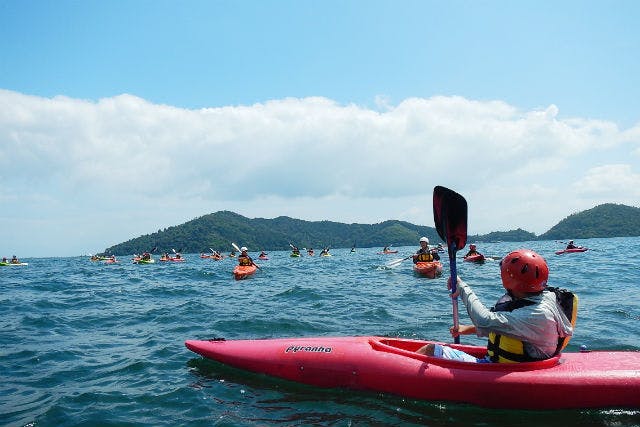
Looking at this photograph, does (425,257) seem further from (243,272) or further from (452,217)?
(452,217)

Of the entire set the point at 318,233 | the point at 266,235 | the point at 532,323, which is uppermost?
the point at 318,233

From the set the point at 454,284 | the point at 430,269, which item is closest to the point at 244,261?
the point at 430,269

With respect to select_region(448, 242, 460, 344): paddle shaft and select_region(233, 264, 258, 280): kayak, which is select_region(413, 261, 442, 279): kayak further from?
select_region(448, 242, 460, 344): paddle shaft

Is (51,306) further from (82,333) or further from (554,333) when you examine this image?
(554,333)

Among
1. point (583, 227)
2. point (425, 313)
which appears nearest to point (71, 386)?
point (425, 313)

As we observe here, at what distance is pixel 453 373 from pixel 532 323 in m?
0.92

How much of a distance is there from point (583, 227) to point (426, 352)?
143 metres

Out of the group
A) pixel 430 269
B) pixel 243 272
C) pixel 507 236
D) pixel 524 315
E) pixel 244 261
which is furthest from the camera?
pixel 507 236

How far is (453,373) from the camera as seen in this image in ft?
14.2

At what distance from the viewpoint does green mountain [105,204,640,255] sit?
401 ft

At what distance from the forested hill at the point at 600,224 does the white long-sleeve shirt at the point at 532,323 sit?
129243 mm

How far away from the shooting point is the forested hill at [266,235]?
428 ft

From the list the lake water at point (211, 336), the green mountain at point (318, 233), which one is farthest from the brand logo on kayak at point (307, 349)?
the green mountain at point (318, 233)

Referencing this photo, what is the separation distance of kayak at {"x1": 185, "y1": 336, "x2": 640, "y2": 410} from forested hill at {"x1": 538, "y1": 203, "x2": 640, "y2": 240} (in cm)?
12893
